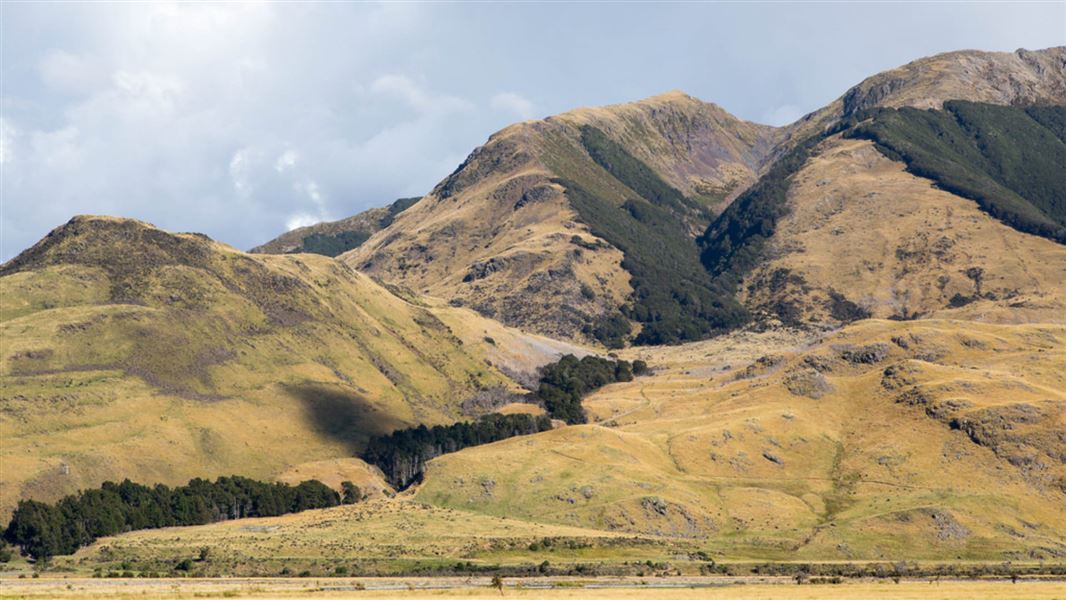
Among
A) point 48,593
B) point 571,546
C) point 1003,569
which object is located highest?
point 48,593

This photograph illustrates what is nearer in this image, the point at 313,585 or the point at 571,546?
the point at 313,585

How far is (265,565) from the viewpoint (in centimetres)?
17125

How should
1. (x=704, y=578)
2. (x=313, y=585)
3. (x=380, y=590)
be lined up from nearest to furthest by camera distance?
(x=380, y=590) → (x=313, y=585) → (x=704, y=578)

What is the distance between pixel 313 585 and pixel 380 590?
48.8 ft

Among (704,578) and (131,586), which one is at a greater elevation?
(131,586)

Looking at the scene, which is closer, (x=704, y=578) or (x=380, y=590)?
(x=380, y=590)

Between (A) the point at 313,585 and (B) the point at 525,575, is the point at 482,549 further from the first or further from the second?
(A) the point at 313,585

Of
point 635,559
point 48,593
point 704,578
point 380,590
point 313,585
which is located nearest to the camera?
point 48,593

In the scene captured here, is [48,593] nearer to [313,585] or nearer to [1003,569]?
[313,585]

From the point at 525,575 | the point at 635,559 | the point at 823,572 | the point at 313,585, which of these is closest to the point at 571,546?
the point at 635,559

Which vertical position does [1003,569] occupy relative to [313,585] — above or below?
below

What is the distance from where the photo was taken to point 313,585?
139500 millimetres

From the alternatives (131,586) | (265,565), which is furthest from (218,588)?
(265,565)

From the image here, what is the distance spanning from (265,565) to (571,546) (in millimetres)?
52014
